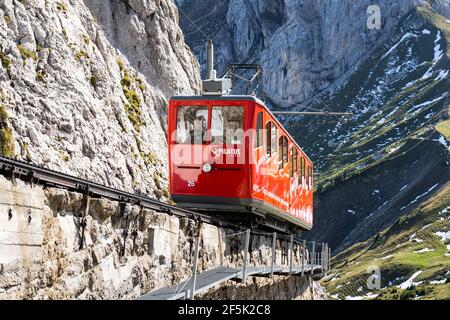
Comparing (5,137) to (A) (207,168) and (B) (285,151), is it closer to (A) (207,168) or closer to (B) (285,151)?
(A) (207,168)

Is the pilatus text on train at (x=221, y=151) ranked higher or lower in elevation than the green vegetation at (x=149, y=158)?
lower

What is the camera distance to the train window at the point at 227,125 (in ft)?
60.1

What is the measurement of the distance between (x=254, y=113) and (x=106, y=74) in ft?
49.1

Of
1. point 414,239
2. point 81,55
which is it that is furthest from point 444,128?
point 81,55

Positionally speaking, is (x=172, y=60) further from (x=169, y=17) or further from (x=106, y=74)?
(x=106, y=74)

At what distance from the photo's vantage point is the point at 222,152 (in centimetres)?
1861

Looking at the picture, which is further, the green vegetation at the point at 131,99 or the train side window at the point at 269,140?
the green vegetation at the point at 131,99

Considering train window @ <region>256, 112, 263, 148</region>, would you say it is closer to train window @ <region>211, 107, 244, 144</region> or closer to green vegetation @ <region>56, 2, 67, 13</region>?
train window @ <region>211, 107, 244, 144</region>

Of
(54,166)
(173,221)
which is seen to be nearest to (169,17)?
(54,166)

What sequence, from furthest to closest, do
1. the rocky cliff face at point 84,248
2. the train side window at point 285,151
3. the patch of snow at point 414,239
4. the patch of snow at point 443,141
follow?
the patch of snow at point 443,141 → the patch of snow at point 414,239 → the train side window at point 285,151 → the rocky cliff face at point 84,248

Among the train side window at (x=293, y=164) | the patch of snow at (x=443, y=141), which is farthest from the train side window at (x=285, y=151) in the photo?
the patch of snow at (x=443, y=141)

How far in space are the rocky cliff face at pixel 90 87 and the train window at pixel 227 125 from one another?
19.2ft

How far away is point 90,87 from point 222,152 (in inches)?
503

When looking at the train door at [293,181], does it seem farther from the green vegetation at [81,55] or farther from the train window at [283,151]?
the green vegetation at [81,55]
